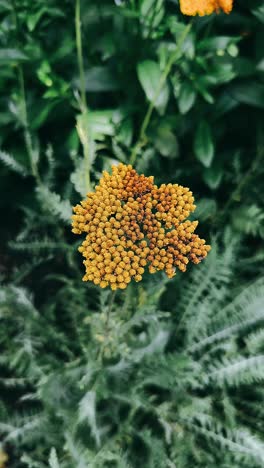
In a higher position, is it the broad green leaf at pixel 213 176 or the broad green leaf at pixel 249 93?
the broad green leaf at pixel 249 93

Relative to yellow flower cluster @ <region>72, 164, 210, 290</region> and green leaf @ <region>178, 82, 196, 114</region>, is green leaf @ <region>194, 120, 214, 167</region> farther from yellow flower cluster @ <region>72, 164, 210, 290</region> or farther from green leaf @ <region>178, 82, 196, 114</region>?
Answer: yellow flower cluster @ <region>72, 164, 210, 290</region>

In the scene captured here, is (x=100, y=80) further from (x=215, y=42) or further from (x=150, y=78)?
(x=215, y=42)

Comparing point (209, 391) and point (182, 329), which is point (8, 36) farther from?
point (209, 391)

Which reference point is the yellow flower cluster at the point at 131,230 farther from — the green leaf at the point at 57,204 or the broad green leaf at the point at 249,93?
the broad green leaf at the point at 249,93

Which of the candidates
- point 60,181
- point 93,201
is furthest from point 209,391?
point 93,201

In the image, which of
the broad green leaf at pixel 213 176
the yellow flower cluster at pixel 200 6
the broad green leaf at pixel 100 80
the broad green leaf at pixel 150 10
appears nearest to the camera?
the yellow flower cluster at pixel 200 6

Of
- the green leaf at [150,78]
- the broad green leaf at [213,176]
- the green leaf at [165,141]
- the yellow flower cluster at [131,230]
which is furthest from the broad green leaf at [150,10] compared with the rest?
the yellow flower cluster at [131,230]

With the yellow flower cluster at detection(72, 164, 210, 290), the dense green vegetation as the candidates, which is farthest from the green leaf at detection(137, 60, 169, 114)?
the yellow flower cluster at detection(72, 164, 210, 290)
